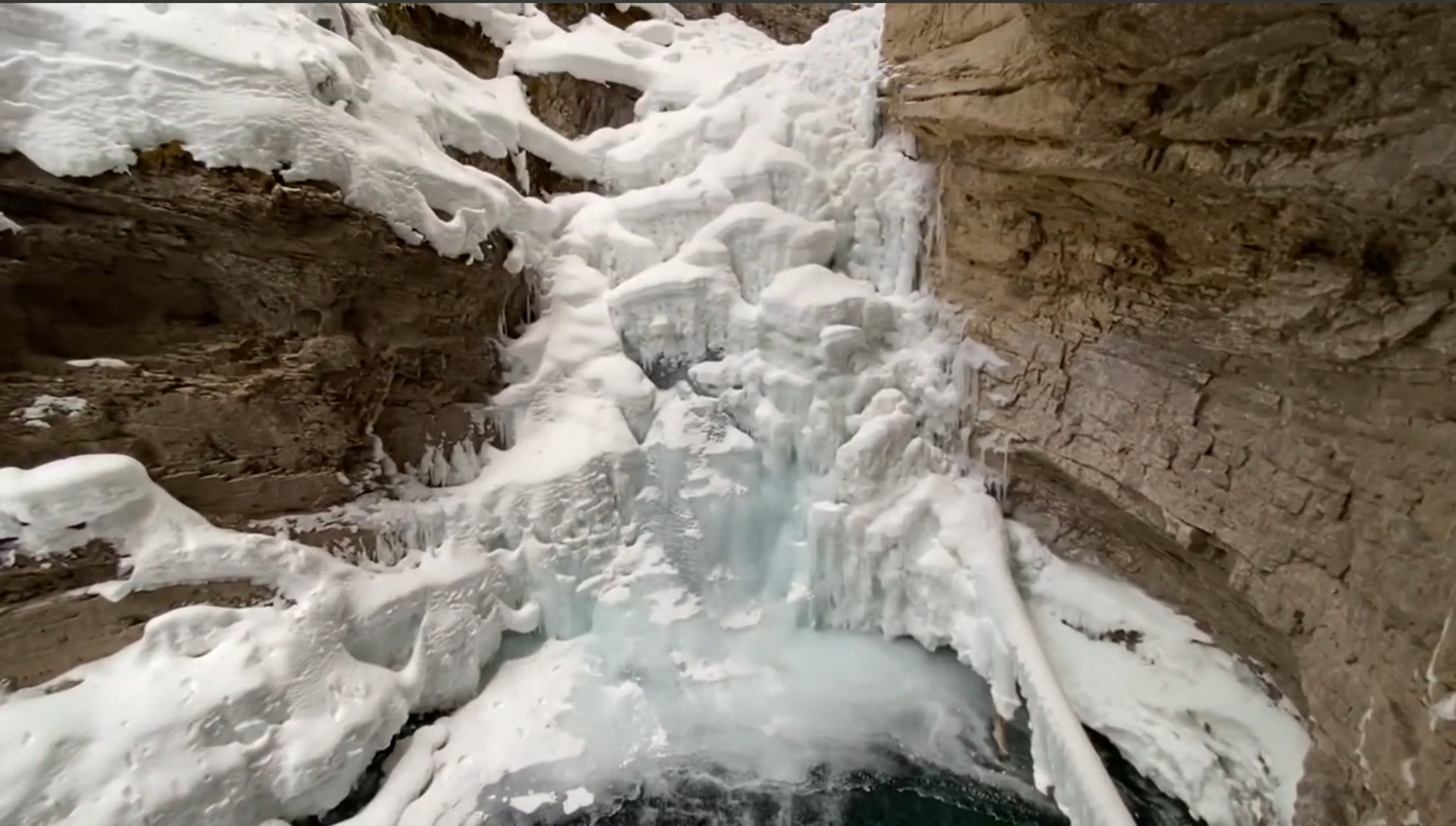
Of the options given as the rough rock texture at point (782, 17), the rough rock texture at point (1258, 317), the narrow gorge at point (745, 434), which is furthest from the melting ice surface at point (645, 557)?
the rough rock texture at point (782, 17)

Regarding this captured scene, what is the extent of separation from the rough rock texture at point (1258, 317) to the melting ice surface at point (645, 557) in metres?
0.74

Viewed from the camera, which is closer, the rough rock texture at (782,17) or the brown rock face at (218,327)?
the brown rock face at (218,327)

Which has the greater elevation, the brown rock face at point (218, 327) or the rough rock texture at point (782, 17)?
the rough rock texture at point (782, 17)

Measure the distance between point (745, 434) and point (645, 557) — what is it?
51.1 inches

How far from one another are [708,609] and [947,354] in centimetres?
292

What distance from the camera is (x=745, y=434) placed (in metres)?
5.96

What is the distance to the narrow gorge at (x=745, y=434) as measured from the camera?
3.25m

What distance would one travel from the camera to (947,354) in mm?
6074

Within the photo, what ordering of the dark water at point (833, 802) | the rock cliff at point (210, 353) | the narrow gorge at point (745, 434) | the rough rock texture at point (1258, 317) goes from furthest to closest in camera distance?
1. the dark water at point (833, 802)
2. the rock cliff at point (210, 353)
3. the narrow gorge at point (745, 434)
4. the rough rock texture at point (1258, 317)

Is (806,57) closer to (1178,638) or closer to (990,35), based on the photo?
(990,35)

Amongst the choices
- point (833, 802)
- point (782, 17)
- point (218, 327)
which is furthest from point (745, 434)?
point (782, 17)

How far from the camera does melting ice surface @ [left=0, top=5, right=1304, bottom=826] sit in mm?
3771

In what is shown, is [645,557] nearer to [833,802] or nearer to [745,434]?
[745,434]

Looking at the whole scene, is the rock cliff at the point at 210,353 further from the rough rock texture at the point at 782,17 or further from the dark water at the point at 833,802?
the rough rock texture at the point at 782,17
